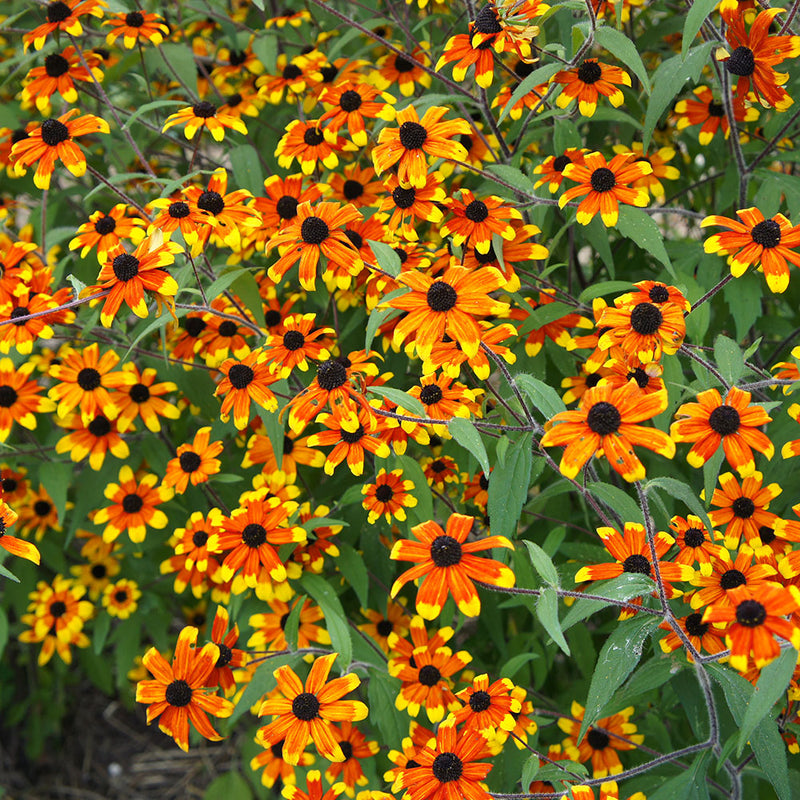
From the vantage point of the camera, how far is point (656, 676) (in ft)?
5.46

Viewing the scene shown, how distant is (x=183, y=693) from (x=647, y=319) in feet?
3.94

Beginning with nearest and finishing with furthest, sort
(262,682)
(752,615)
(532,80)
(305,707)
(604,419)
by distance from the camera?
(752,615)
(604,419)
(305,707)
(532,80)
(262,682)

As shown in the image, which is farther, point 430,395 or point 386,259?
point 430,395

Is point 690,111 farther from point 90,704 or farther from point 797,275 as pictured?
point 90,704

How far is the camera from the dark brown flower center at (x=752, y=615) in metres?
1.08

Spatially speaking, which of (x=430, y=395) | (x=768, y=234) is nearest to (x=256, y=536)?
(x=430, y=395)

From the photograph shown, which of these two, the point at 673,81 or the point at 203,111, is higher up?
the point at 673,81

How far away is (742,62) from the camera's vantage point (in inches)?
71.9

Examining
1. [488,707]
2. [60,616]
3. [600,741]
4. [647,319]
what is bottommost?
[60,616]

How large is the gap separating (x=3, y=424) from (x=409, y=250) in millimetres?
1243

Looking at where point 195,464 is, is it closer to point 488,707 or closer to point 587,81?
point 488,707

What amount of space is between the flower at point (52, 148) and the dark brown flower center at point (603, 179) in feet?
4.22

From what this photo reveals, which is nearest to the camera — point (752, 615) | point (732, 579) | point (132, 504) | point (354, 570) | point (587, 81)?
point (752, 615)

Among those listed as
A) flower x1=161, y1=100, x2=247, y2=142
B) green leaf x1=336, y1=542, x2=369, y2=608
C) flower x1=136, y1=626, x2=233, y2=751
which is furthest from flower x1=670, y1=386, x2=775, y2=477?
flower x1=161, y1=100, x2=247, y2=142
